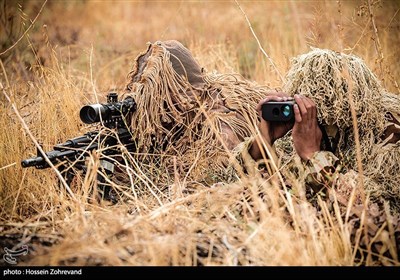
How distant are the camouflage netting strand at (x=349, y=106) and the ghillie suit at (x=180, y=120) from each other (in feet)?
1.96

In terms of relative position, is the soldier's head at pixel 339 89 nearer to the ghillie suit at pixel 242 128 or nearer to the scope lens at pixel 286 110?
the ghillie suit at pixel 242 128

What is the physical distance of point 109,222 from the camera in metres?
2.60

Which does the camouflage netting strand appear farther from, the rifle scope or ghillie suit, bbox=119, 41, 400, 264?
the rifle scope

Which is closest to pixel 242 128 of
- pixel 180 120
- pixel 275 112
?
pixel 180 120

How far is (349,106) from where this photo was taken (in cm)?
305

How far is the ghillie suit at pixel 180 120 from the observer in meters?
3.70

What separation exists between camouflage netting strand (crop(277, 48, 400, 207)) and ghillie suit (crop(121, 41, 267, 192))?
23.5 inches

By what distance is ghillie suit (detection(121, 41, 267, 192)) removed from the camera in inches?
146

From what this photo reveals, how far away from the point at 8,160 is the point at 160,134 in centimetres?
91

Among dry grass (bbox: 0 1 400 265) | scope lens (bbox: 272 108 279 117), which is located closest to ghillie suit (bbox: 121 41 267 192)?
dry grass (bbox: 0 1 400 265)

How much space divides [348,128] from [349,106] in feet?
0.49

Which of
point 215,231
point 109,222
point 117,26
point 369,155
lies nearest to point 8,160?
point 109,222
